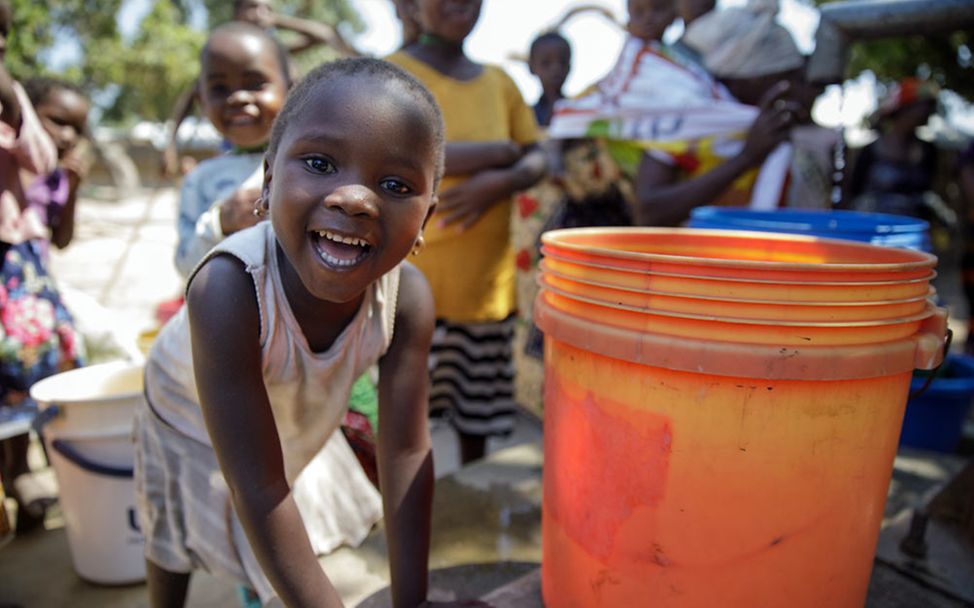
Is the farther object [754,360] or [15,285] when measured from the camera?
[15,285]

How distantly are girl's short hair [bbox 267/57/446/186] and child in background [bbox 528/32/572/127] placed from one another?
3.02m

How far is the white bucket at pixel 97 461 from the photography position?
196 cm

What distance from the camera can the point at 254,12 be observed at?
375 cm

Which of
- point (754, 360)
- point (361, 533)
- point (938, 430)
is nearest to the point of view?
point (754, 360)

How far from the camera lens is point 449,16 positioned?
7.23 ft

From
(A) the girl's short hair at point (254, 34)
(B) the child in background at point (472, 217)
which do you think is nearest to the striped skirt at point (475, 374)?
(B) the child in background at point (472, 217)

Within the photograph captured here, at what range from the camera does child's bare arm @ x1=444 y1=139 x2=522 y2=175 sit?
7.07 feet

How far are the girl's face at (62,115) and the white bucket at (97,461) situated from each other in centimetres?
120

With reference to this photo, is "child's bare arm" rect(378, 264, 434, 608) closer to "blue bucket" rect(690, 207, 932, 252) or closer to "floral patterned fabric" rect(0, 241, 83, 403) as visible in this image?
"blue bucket" rect(690, 207, 932, 252)

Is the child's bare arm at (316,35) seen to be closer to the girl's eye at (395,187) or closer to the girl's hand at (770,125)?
the girl's hand at (770,125)

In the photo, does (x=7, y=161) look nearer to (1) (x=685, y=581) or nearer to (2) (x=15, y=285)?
(2) (x=15, y=285)

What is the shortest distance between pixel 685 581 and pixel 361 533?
99 cm

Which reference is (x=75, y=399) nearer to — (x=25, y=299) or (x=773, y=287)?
(x=25, y=299)

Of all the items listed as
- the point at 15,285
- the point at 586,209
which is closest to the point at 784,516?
the point at 586,209
